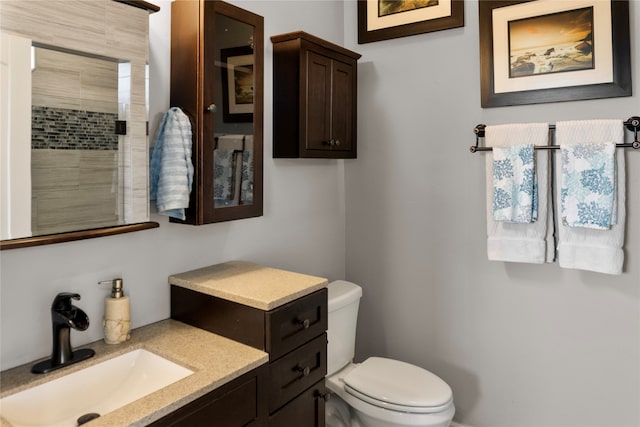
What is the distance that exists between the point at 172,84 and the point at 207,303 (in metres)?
0.76

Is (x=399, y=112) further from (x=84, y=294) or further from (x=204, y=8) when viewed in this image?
(x=84, y=294)

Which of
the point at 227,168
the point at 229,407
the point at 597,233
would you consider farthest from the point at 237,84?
the point at 597,233

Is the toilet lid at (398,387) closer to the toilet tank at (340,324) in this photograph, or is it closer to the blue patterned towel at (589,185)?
the toilet tank at (340,324)

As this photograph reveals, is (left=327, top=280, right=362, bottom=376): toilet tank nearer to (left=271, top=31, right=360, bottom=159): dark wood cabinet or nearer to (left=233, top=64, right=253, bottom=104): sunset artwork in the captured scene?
(left=271, top=31, right=360, bottom=159): dark wood cabinet

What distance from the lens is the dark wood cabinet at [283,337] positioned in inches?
53.8

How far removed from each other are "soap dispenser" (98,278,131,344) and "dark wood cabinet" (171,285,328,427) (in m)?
0.22

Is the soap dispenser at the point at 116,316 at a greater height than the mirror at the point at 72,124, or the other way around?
the mirror at the point at 72,124

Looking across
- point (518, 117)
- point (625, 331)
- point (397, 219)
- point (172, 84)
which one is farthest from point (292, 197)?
point (625, 331)

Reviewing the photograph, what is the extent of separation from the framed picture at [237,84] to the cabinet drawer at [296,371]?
84 cm

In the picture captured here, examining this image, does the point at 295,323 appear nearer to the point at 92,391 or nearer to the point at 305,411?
the point at 305,411

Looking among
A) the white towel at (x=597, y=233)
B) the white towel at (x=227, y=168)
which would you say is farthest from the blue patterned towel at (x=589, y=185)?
the white towel at (x=227, y=168)

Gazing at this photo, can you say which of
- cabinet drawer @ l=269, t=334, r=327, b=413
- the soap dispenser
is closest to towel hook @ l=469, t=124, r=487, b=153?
cabinet drawer @ l=269, t=334, r=327, b=413

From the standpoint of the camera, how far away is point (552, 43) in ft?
6.35

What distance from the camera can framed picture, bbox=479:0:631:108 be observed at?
1.81 meters
